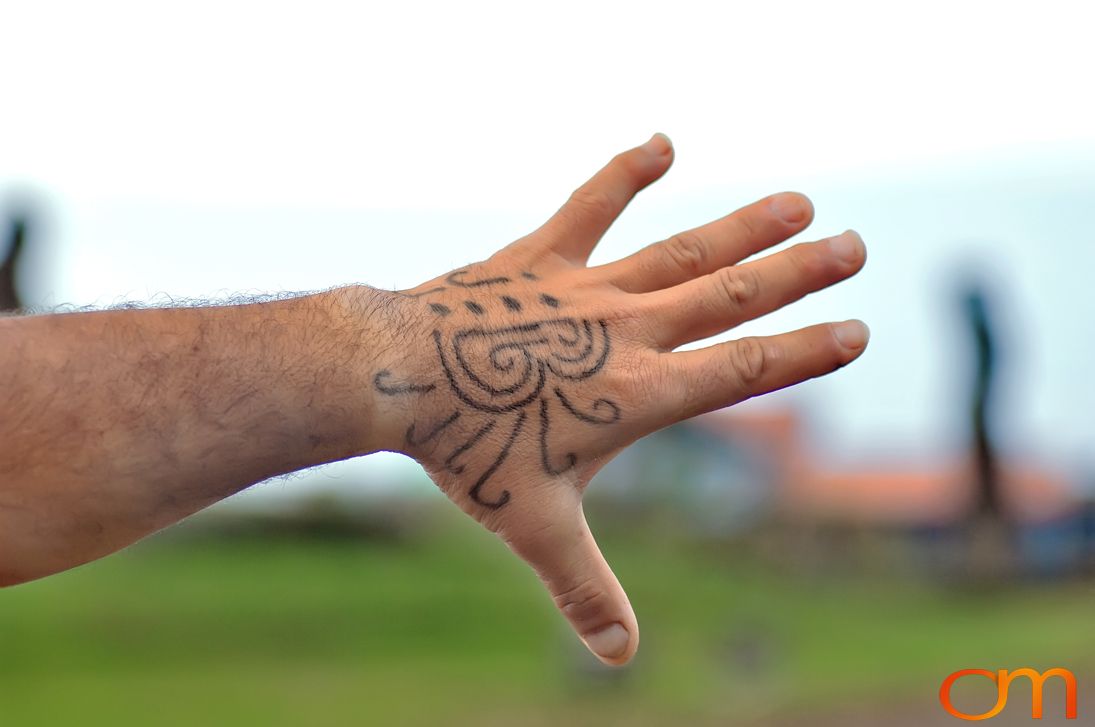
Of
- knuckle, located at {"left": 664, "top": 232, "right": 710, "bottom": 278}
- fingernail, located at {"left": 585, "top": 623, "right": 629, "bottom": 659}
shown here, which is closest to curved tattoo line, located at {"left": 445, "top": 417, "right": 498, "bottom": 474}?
fingernail, located at {"left": 585, "top": 623, "right": 629, "bottom": 659}

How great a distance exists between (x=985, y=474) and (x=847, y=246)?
25.0ft

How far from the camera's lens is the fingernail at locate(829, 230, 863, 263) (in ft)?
5.35

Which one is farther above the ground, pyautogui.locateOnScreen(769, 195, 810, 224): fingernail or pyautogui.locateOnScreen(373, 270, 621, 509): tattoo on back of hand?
pyautogui.locateOnScreen(769, 195, 810, 224): fingernail

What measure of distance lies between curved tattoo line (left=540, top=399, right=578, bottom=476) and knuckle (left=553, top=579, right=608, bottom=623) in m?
0.18

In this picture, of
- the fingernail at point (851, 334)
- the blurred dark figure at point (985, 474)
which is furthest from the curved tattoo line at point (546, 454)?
the blurred dark figure at point (985, 474)

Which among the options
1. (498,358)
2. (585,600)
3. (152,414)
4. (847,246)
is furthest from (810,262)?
(152,414)

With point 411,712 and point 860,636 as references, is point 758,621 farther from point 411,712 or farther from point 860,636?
point 411,712

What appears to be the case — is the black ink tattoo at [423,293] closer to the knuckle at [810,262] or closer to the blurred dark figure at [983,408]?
the knuckle at [810,262]

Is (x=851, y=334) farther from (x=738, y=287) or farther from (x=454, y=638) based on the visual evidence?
(x=454, y=638)

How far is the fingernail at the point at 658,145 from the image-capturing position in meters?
1.89

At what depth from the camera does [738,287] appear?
1.64m

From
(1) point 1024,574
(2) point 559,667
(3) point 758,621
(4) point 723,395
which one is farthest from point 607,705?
(4) point 723,395

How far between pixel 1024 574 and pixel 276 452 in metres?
8.42

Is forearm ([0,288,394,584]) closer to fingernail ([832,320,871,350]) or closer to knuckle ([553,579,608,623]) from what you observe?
knuckle ([553,579,608,623])
